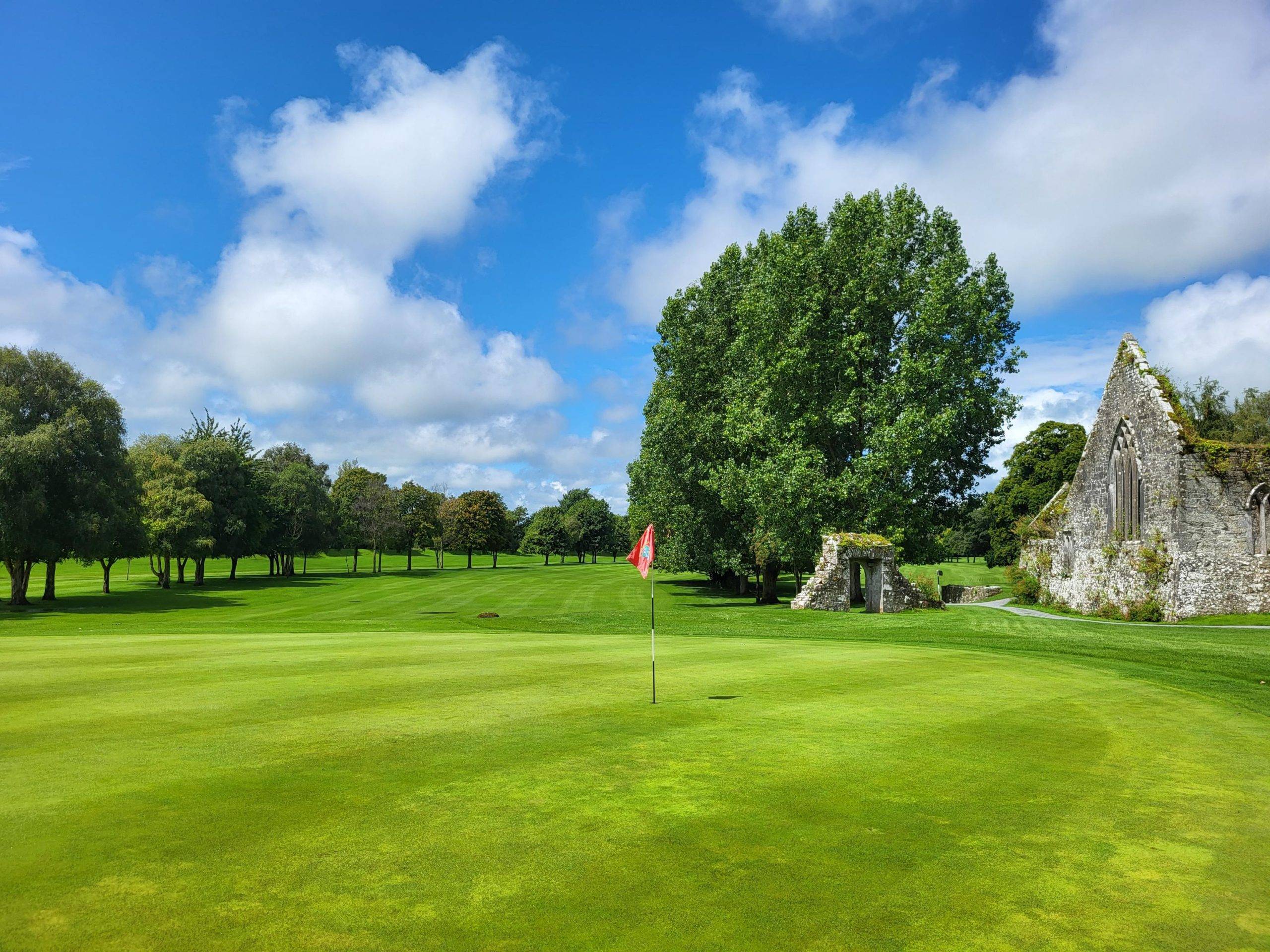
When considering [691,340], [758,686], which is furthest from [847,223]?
[758,686]

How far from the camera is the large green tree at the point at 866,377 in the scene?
100 ft

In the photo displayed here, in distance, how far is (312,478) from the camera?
7850 cm

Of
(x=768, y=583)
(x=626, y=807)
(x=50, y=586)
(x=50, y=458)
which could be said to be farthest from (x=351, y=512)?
(x=626, y=807)

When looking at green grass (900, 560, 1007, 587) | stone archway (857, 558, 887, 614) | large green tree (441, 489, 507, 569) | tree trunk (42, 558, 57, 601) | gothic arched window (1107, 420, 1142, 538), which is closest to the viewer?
stone archway (857, 558, 887, 614)

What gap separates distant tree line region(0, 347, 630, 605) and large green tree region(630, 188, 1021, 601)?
118ft

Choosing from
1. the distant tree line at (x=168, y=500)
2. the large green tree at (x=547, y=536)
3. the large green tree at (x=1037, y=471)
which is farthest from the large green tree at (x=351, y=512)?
the large green tree at (x=1037, y=471)

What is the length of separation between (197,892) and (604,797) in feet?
9.13

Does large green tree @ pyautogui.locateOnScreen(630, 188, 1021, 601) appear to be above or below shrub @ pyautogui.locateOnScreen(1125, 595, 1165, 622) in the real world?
above

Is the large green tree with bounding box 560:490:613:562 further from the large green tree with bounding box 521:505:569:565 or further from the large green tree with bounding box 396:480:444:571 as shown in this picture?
the large green tree with bounding box 396:480:444:571

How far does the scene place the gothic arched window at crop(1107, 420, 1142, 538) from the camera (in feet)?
101

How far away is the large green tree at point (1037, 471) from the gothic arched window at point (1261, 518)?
28887 mm

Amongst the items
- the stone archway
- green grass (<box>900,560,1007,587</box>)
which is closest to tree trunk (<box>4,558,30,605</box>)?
the stone archway

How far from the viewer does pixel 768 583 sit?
43031 mm

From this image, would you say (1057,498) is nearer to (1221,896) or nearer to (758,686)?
(758,686)
